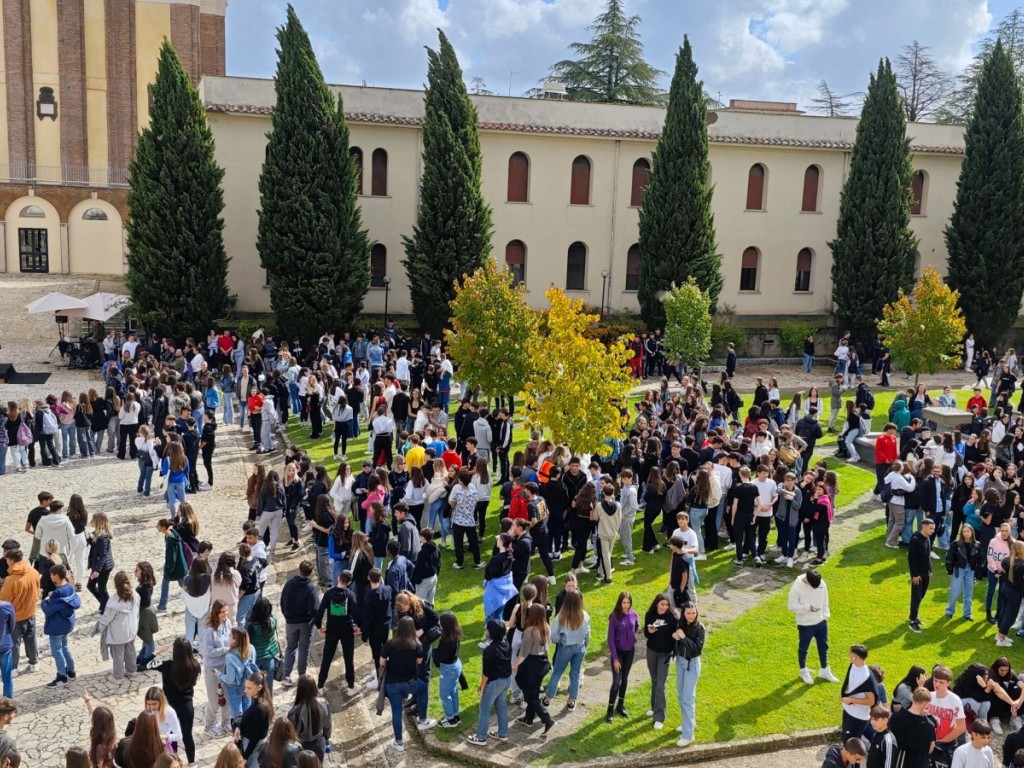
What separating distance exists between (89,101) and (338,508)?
4055 centimetres

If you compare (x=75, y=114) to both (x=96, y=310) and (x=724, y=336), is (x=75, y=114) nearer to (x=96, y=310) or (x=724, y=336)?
(x=96, y=310)

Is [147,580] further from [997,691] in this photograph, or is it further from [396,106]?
[396,106]

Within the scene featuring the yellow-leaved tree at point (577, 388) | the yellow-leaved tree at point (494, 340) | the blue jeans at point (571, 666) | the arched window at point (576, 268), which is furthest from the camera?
the arched window at point (576, 268)

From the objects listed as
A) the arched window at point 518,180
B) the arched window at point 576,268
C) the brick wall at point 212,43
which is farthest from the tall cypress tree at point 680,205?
the brick wall at point 212,43

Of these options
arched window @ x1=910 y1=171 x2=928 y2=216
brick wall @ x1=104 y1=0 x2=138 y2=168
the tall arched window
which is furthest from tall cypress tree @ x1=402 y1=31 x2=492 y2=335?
brick wall @ x1=104 y1=0 x2=138 y2=168

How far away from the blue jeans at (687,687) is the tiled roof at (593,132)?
26945 mm

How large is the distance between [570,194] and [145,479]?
22246 mm

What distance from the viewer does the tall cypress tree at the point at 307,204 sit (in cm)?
2958

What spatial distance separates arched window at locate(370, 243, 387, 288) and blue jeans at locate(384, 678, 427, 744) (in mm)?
25677

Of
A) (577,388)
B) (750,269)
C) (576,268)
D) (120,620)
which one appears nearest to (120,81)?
(576,268)

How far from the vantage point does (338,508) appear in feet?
46.9

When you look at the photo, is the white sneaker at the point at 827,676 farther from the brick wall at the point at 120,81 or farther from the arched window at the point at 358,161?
the brick wall at the point at 120,81

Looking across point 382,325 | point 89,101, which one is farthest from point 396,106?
point 89,101

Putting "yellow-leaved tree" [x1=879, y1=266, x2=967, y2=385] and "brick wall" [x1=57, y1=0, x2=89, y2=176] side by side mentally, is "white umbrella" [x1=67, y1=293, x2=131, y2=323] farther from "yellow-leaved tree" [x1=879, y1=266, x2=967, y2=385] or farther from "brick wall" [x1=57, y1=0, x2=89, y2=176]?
"yellow-leaved tree" [x1=879, y1=266, x2=967, y2=385]
